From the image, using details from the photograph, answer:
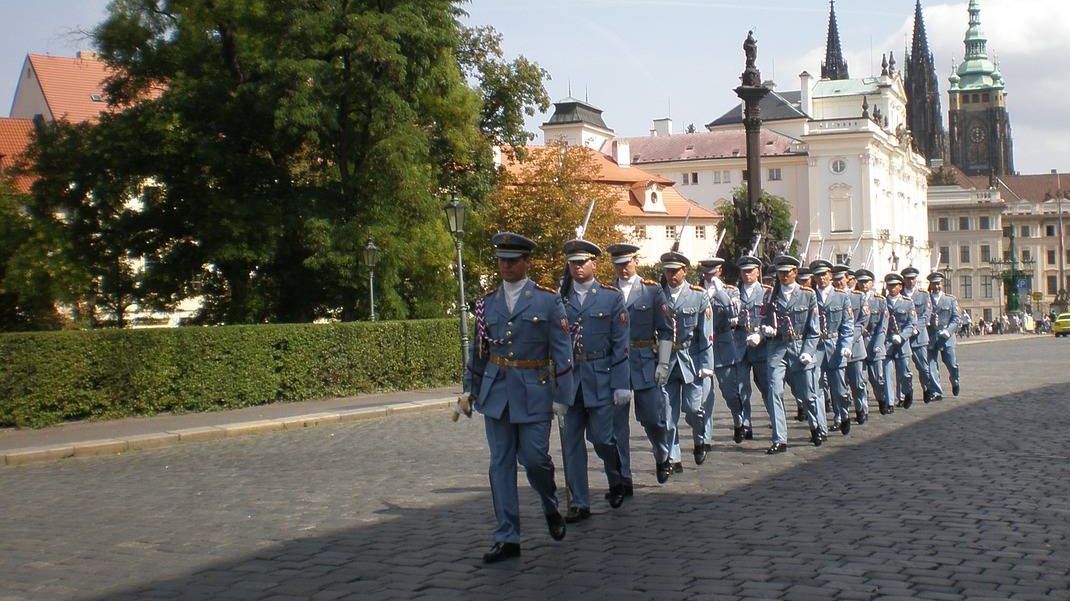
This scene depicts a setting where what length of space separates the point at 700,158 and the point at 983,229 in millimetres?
40308

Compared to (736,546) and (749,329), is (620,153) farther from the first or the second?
(736,546)

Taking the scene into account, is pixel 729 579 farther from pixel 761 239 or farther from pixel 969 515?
pixel 761 239

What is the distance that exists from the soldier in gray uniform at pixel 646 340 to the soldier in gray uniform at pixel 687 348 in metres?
0.80

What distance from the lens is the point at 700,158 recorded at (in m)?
122

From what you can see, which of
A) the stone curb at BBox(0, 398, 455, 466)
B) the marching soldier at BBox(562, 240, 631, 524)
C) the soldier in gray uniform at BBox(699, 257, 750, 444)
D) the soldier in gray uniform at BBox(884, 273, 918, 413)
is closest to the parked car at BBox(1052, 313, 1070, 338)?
the soldier in gray uniform at BBox(884, 273, 918, 413)

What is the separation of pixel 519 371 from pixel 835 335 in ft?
26.3

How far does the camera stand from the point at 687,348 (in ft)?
42.4

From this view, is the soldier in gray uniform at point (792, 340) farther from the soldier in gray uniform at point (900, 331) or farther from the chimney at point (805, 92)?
the chimney at point (805, 92)

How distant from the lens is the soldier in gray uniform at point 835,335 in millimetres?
15617

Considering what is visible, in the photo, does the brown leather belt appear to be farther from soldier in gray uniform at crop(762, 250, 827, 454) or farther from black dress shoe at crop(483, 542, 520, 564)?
soldier in gray uniform at crop(762, 250, 827, 454)

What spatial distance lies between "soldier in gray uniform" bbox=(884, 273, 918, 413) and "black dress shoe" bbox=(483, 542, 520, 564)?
41.8 ft

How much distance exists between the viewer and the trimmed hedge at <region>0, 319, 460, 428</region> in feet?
68.9

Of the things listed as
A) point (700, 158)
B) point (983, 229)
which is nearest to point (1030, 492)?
point (700, 158)

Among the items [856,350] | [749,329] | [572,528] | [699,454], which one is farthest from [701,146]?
[572,528]
